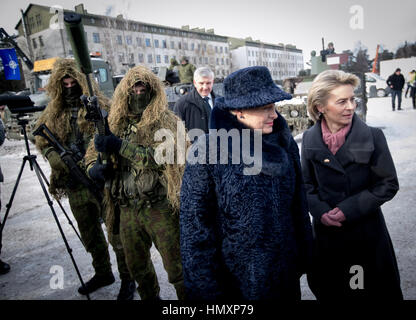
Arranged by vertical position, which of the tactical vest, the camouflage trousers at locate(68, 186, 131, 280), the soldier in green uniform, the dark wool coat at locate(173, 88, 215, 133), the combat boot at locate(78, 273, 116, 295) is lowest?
the combat boot at locate(78, 273, 116, 295)

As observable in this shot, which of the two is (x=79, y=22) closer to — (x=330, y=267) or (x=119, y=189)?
(x=119, y=189)

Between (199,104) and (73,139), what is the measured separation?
1.95 m

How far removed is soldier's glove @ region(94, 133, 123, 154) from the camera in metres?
2.03

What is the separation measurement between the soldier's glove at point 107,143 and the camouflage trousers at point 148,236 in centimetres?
49

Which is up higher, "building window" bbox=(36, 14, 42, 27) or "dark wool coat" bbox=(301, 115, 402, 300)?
"building window" bbox=(36, 14, 42, 27)

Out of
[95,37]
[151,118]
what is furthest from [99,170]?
[95,37]

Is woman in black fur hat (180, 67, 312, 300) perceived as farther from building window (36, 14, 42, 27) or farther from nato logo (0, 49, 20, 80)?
building window (36, 14, 42, 27)

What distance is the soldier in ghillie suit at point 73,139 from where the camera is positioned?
2.74 meters

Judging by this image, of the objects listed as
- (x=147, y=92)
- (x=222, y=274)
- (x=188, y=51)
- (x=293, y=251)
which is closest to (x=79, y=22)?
(x=147, y=92)

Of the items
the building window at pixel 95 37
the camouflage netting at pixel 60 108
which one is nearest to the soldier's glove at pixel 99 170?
the camouflage netting at pixel 60 108

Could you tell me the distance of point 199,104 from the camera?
422 centimetres

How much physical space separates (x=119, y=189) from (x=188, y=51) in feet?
203

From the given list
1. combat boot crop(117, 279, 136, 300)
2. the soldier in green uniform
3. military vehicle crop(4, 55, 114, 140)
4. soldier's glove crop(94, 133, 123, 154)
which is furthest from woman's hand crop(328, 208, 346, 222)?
the soldier in green uniform

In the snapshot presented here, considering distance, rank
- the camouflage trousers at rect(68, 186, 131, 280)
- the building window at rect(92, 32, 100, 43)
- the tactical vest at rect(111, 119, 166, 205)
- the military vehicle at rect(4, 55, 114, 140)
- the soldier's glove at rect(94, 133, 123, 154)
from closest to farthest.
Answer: the soldier's glove at rect(94, 133, 123, 154)
the tactical vest at rect(111, 119, 166, 205)
the camouflage trousers at rect(68, 186, 131, 280)
the military vehicle at rect(4, 55, 114, 140)
the building window at rect(92, 32, 100, 43)
